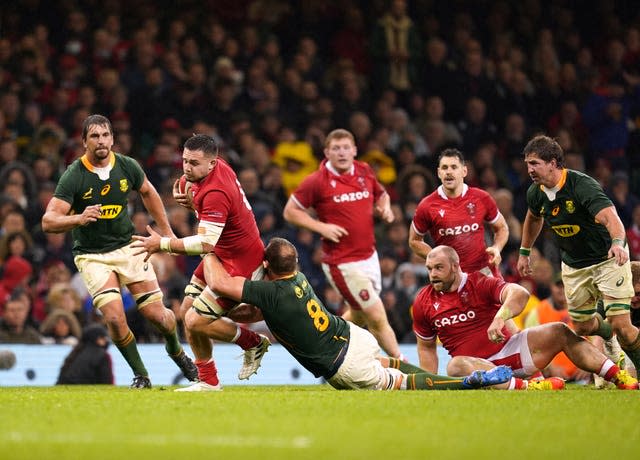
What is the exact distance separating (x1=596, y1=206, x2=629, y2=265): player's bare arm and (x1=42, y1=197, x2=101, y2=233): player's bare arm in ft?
14.6

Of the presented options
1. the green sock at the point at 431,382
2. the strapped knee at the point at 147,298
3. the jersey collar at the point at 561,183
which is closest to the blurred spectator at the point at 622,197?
the jersey collar at the point at 561,183

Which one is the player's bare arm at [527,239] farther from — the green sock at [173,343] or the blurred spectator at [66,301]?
the blurred spectator at [66,301]

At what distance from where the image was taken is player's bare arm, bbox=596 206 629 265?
10586mm

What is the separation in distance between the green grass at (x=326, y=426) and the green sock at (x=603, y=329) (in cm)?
198

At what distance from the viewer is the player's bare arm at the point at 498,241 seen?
39.3 ft

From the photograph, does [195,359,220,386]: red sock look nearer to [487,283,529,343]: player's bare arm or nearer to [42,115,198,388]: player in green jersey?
[42,115,198,388]: player in green jersey

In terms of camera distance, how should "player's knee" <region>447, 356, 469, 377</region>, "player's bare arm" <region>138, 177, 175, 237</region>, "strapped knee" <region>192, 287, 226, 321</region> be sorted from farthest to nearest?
1. "player's bare arm" <region>138, 177, 175, 237</region>
2. "player's knee" <region>447, 356, 469, 377</region>
3. "strapped knee" <region>192, 287, 226, 321</region>

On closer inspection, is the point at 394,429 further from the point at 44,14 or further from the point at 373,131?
the point at 44,14

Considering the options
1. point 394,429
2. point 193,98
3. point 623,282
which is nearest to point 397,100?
point 193,98

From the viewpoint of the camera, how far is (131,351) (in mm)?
12109

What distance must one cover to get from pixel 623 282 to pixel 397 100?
10588mm

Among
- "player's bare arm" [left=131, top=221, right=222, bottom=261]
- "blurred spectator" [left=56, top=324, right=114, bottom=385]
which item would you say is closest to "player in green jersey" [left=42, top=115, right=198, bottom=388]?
"player's bare arm" [left=131, top=221, right=222, bottom=261]

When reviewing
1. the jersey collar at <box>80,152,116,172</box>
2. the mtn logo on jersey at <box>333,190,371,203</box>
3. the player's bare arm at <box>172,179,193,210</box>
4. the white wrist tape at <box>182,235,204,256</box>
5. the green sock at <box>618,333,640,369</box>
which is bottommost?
the green sock at <box>618,333,640,369</box>

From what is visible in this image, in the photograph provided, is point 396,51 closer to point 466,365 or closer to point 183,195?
point 183,195
